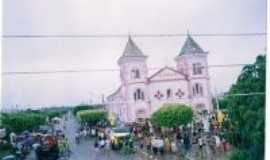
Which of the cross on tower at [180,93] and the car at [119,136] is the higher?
the cross on tower at [180,93]

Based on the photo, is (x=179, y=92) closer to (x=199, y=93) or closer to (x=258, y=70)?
(x=199, y=93)

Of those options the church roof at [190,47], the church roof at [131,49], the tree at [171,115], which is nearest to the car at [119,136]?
the tree at [171,115]

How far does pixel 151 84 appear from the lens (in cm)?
253

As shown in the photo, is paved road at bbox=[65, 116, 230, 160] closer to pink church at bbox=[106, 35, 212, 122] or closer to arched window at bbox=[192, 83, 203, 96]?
pink church at bbox=[106, 35, 212, 122]

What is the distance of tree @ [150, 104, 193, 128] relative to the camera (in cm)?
253

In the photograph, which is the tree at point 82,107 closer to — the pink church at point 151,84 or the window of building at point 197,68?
the pink church at point 151,84

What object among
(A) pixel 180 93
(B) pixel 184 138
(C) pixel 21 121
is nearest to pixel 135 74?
(A) pixel 180 93

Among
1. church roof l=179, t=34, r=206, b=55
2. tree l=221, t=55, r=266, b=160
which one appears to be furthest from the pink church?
tree l=221, t=55, r=266, b=160

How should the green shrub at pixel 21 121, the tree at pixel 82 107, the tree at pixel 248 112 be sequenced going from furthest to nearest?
the tree at pixel 248 112
the tree at pixel 82 107
the green shrub at pixel 21 121

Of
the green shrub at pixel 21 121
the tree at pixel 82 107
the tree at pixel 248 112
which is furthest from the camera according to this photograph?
the tree at pixel 248 112

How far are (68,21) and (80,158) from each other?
25.9 inches

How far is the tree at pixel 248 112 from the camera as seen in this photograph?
2586 millimetres

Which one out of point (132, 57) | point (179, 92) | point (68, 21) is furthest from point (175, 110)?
point (68, 21)

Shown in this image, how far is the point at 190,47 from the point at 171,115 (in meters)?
0.35
